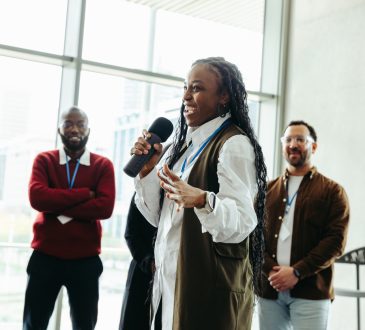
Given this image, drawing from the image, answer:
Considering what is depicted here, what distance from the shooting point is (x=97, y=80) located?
5.26 m

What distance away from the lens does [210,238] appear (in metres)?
1.96

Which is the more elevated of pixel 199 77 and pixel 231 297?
pixel 199 77

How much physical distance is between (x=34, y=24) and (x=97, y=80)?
2.36 feet

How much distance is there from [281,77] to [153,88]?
1.40 meters

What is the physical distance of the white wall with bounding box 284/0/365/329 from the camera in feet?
16.9

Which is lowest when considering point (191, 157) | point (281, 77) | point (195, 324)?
point (195, 324)

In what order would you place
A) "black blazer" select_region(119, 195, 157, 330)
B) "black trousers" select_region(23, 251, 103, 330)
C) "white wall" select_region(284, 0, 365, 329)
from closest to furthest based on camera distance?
"black blazer" select_region(119, 195, 157, 330) → "black trousers" select_region(23, 251, 103, 330) → "white wall" select_region(284, 0, 365, 329)

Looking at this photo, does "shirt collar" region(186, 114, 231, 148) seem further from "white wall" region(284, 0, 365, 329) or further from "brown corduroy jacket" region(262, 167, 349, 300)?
"white wall" region(284, 0, 365, 329)

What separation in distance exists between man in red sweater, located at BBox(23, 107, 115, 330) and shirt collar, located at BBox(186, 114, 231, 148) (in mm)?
1605

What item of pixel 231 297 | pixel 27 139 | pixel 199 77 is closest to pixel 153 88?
pixel 27 139

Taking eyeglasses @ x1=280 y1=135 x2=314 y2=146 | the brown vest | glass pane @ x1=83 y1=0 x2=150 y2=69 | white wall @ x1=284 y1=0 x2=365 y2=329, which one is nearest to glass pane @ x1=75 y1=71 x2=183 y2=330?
glass pane @ x1=83 y1=0 x2=150 y2=69

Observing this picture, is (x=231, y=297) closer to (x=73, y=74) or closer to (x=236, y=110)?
(x=236, y=110)

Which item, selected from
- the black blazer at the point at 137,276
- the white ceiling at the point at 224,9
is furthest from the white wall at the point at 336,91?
the black blazer at the point at 137,276

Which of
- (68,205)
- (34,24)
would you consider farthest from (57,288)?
(34,24)
